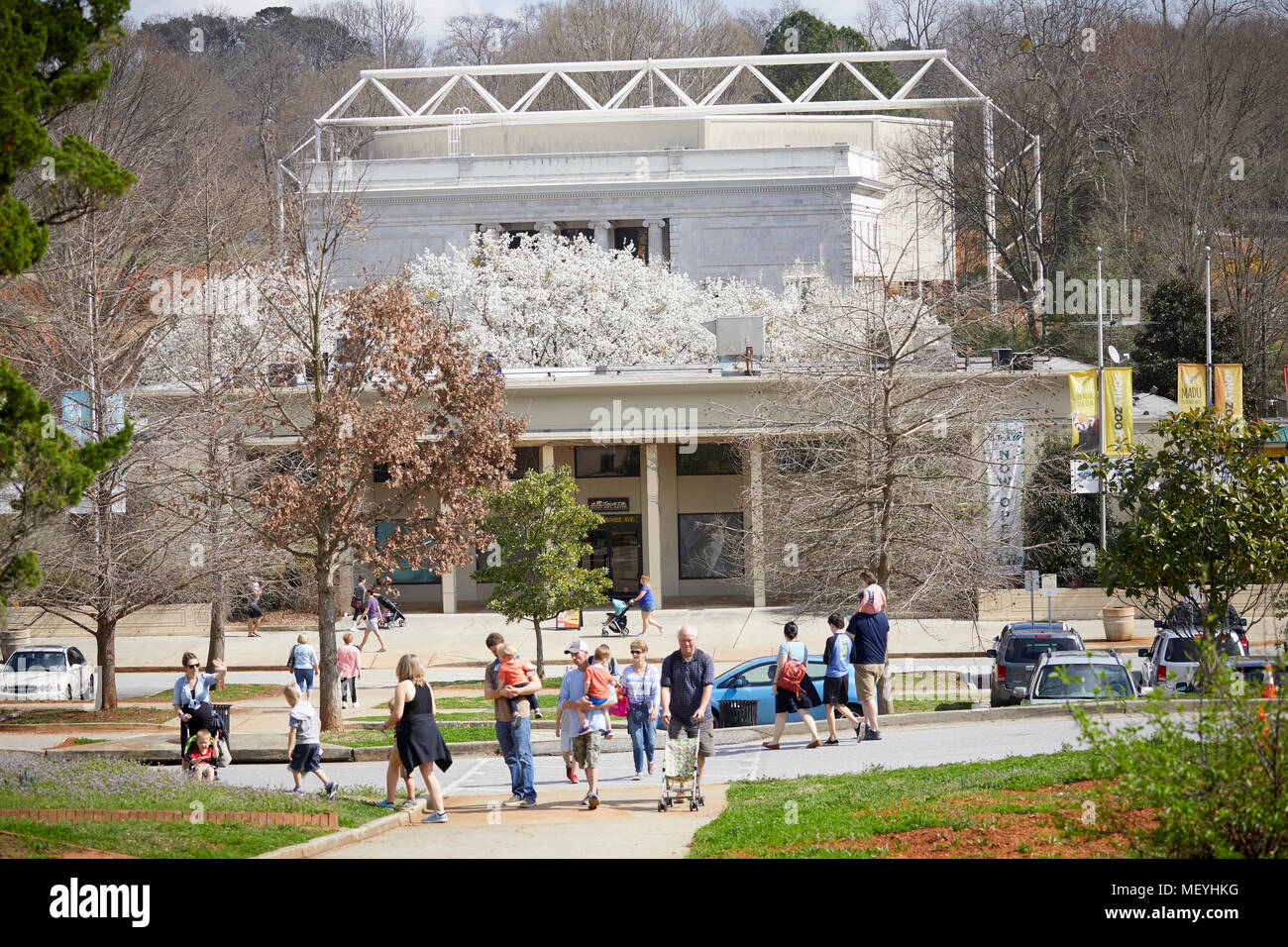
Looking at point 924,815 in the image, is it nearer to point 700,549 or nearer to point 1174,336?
point 700,549

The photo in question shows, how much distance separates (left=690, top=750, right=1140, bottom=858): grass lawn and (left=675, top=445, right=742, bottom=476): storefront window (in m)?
31.5

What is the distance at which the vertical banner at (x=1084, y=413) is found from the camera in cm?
3572

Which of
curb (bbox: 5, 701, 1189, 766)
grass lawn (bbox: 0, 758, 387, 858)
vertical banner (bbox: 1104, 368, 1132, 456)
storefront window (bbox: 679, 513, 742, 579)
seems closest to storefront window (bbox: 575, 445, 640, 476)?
storefront window (bbox: 679, 513, 742, 579)

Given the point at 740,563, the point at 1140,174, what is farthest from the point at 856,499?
the point at 1140,174

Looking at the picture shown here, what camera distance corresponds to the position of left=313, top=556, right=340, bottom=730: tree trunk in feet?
69.8

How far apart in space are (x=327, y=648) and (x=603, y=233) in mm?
39605

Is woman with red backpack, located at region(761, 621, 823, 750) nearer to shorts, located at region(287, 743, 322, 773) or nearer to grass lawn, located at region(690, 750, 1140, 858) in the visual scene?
grass lawn, located at region(690, 750, 1140, 858)

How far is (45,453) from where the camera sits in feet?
35.5

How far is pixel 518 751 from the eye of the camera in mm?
14406

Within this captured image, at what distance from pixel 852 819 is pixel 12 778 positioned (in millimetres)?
8387

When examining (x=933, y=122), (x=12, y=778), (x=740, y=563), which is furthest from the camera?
(x=933, y=122)

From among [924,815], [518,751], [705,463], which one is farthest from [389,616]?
[924,815]
